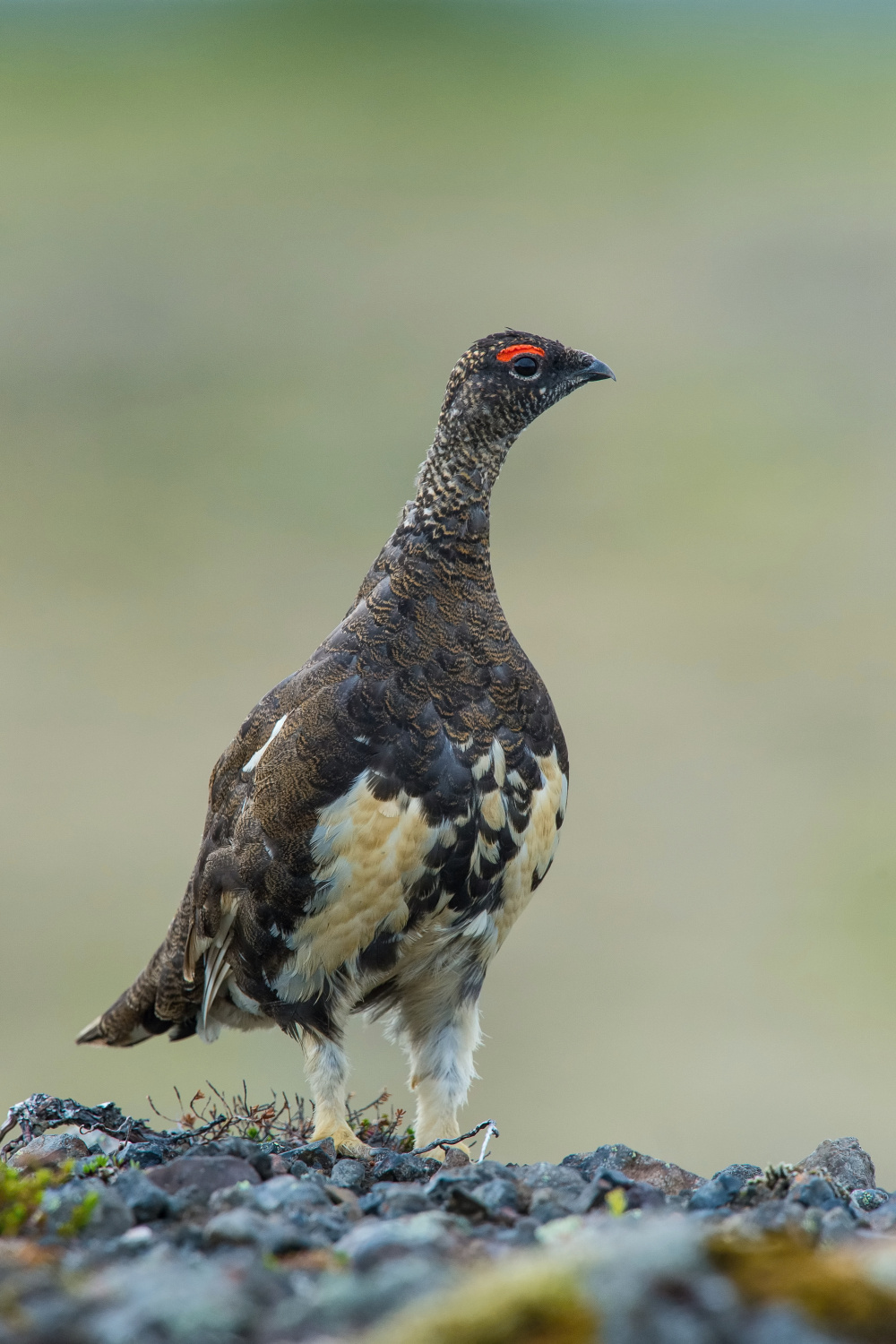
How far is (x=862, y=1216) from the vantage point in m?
4.08

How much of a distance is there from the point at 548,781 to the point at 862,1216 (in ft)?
8.39

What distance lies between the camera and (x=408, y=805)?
5.73 meters

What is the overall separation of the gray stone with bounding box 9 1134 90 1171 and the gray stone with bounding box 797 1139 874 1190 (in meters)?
2.67

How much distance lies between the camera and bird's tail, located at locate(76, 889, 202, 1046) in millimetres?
6898

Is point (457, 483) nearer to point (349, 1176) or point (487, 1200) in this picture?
point (349, 1176)

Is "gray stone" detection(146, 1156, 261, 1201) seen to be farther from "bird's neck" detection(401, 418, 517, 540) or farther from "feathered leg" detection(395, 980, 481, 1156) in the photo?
"bird's neck" detection(401, 418, 517, 540)

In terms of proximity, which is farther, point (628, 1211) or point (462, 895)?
point (462, 895)

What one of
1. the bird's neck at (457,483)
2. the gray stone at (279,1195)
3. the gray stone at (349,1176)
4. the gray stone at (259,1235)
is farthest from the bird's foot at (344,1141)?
the bird's neck at (457,483)

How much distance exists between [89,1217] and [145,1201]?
22 cm

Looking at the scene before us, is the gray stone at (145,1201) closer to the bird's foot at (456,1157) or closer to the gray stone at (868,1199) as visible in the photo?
the bird's foot at (456,1157)

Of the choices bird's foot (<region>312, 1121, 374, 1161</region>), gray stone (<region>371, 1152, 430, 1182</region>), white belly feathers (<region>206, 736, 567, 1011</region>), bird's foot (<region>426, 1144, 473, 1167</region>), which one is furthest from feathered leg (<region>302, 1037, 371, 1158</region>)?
gray stone (<region>371, 1152, 430, 1182</region>)

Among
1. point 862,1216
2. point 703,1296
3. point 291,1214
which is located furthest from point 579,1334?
point 862,1216

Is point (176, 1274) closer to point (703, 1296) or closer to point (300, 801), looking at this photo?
point (703, 1296)

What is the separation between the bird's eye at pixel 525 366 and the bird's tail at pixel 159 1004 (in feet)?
9.71
